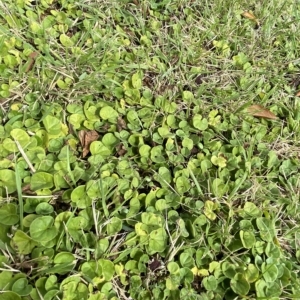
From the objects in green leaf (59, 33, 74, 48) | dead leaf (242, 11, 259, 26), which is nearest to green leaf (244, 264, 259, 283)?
green leaf (59, 33, 74, 48)

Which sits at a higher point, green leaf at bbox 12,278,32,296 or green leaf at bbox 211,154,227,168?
green leaf at bbox 211,154,227,168

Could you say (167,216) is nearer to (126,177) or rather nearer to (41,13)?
(126,177)

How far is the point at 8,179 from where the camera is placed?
143cm

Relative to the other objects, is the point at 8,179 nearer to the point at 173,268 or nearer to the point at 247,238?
Result: the point at 173,268

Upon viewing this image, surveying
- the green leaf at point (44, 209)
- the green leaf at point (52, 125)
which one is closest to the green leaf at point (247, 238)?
the green leaf at point (44, 209)

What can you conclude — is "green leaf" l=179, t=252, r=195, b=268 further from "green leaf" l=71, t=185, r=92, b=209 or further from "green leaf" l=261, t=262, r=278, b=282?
"green leaf" l=71, t=185, r=92, b=209

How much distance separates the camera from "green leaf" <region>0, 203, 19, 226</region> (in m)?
1.32

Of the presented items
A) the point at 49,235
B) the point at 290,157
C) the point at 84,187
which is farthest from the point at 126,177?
the point at 290,157

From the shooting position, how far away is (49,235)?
1305 millimetres

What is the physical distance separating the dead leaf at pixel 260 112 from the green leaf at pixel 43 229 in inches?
37.5

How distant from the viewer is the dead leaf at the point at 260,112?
1849 millimetres

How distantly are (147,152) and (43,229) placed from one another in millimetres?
489

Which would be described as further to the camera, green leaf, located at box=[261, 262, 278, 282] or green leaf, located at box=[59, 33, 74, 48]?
green leaf, located at box=[59, 33, 74, 48]

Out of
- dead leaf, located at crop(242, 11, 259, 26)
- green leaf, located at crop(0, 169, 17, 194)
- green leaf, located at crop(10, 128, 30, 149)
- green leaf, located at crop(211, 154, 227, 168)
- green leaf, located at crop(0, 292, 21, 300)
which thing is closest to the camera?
green leaf, located at crop(0, 292, 21, 300)
